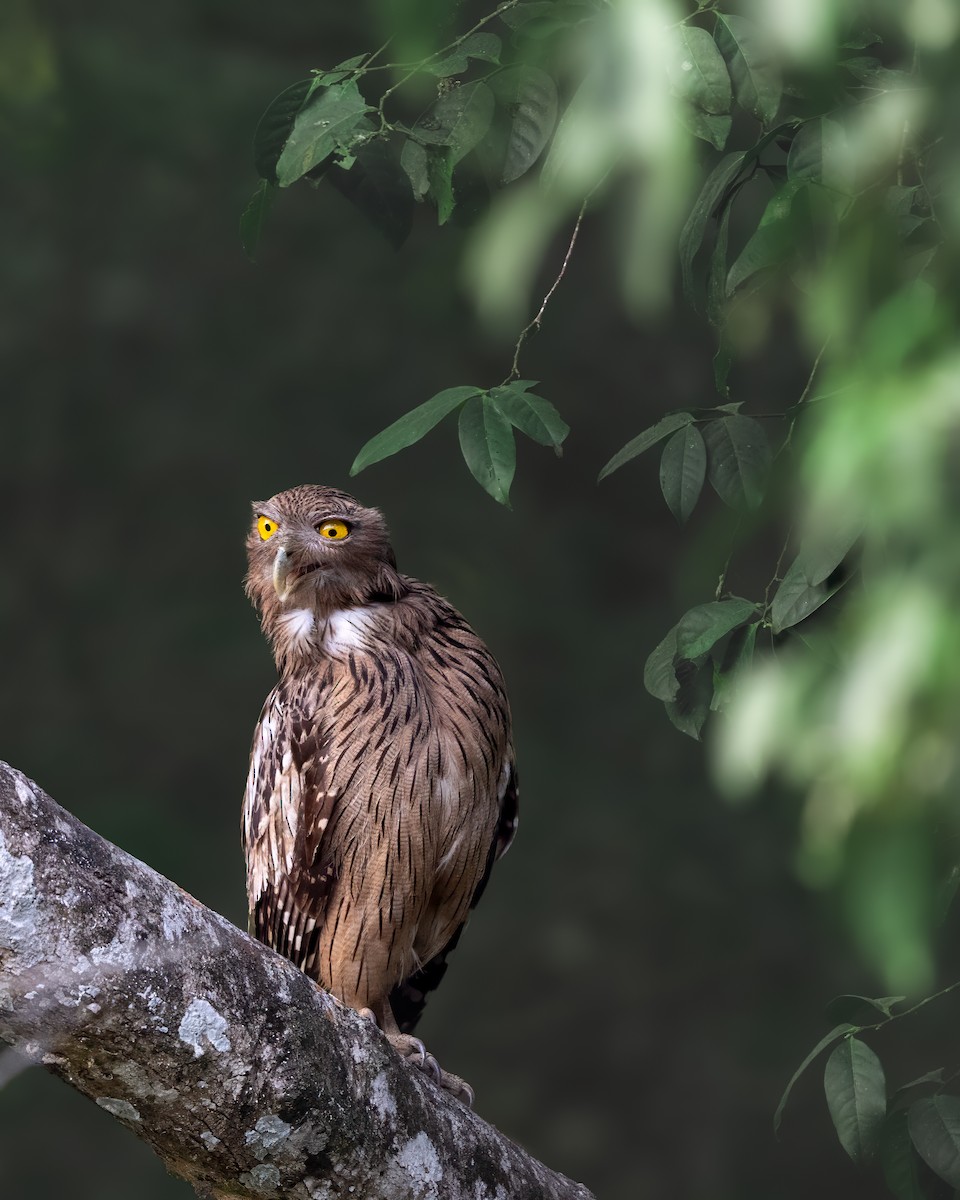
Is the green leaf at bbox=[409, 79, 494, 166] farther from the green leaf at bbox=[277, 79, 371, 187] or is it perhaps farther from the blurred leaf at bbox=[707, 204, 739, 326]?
the blurred leaf at bbox=[707, 204, 739, 326]

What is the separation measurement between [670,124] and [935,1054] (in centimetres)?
485

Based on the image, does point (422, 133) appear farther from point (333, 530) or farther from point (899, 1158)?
point (899, 1158)

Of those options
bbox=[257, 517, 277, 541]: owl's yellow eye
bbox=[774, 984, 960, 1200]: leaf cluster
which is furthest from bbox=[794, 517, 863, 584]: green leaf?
bbox=[257, 517, 277, 541]: owl's yellow eye

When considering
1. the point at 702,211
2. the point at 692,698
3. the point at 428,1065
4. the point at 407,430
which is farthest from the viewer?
the point at 428,1065

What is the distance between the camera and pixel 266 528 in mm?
2699

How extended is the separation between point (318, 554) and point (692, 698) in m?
0.80

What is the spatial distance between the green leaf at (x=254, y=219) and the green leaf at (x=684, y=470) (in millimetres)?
561

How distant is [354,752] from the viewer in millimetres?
2574

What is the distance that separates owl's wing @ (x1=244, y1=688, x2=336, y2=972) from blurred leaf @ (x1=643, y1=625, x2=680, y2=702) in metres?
0.76

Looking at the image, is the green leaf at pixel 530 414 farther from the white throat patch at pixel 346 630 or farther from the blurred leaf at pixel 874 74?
the white throat patch at pixel 346 630

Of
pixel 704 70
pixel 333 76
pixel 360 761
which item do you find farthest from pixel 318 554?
pixel 704 70

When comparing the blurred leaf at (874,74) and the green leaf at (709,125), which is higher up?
the blurred leaf at (874,74)

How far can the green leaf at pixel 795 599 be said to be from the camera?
1.74 m

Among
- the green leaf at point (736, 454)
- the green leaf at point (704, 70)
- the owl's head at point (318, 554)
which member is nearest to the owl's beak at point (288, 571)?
the owl's head at point (318, 554)
